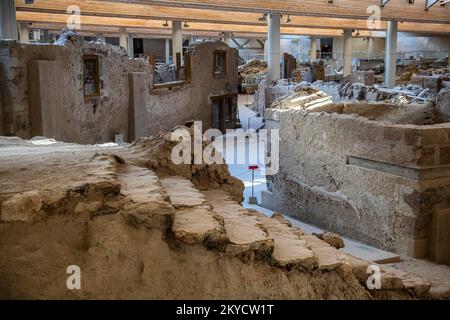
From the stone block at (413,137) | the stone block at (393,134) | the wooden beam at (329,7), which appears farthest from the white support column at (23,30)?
the stone block at (413,137)

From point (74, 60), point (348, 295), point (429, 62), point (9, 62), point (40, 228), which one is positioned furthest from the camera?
point (429, 62)

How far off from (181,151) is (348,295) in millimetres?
2171

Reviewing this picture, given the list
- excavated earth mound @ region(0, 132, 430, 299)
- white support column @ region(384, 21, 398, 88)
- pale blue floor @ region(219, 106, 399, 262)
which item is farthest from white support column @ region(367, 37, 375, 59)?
excavated earth mound @ region(0, 132, 430, 299)

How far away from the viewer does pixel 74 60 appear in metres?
10.2

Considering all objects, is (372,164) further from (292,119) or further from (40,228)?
(40,228)

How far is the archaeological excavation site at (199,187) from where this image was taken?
10.0ft

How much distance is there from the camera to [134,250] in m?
3.09

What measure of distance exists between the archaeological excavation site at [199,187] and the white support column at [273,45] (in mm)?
1384

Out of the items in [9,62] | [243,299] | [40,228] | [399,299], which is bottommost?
[399,299]

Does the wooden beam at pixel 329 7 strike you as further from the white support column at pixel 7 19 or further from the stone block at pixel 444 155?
the stone block at pixel 444 155

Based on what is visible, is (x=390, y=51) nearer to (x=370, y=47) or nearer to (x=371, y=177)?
(x=371, y=177)

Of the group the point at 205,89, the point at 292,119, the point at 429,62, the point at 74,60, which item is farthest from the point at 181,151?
the point at 429,62

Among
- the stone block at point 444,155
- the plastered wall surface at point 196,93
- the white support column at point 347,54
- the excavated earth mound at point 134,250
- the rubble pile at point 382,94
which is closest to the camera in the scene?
the excavated earth mound at point 134,250

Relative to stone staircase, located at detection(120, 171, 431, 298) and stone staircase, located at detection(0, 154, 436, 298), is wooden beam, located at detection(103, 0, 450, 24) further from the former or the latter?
stone staircase, located at detection(0, 154, 436, 298)
